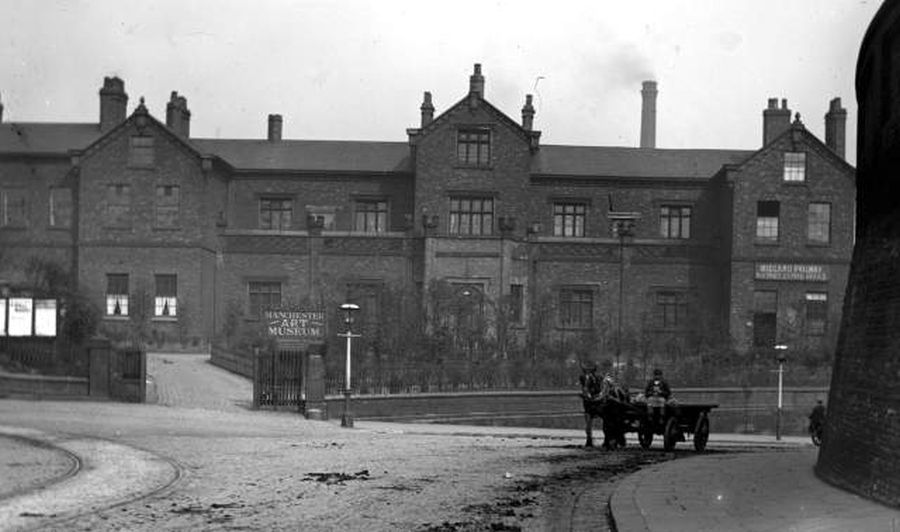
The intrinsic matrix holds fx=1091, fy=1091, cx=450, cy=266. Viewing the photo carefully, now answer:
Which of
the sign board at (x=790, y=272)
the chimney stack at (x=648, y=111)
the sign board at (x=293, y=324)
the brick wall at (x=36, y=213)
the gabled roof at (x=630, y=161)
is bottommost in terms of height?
the sign board at (x=293, y=324)

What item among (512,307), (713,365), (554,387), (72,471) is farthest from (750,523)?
(512,307)

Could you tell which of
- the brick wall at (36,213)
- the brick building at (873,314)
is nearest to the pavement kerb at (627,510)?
the brick building at (873,314)

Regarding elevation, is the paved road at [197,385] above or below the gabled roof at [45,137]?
below

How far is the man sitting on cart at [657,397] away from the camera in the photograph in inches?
832

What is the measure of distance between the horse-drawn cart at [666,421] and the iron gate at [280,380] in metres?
11.9

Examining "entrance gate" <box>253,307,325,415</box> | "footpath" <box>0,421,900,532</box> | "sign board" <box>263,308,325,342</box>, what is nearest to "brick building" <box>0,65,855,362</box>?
"sign board" <box>263,308,325,342</box>

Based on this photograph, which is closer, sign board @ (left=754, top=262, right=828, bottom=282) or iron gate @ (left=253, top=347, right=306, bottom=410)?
iron gate @ (left=253, top=347, right=306, bottom=410)

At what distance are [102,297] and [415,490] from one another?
41818 mm

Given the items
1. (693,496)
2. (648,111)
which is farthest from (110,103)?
(693,496)

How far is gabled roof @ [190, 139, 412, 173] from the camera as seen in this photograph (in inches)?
2213

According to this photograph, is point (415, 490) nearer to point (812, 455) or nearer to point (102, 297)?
point (812, 455)

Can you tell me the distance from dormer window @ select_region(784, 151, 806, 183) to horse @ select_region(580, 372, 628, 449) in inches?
1389

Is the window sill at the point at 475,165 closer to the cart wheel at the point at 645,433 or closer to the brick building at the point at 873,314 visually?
the cart wheel at the point at 645,433

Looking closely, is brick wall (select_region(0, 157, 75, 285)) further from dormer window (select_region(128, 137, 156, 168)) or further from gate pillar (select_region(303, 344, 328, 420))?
gate pillar (select_region(303, 344, 328, 420))
